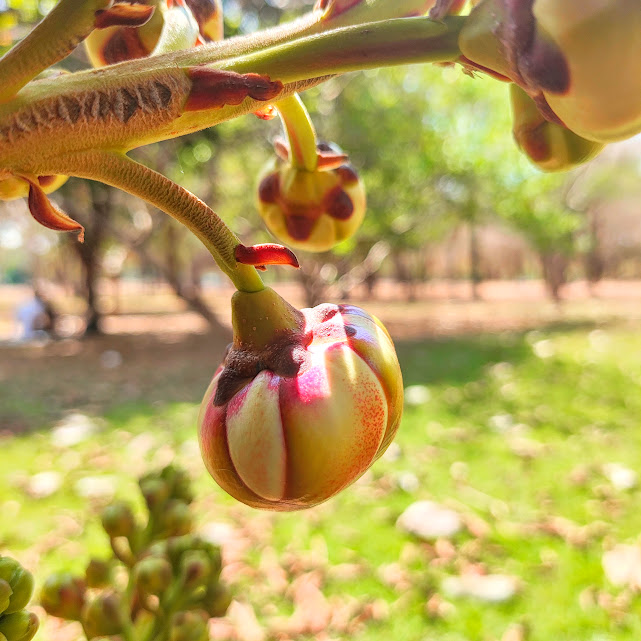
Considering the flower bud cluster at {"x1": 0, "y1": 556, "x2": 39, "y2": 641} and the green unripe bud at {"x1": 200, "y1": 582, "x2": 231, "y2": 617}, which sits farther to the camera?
the green unripe bud at {"x1": 200, "y1": 582, "x2": 231, "y2": 617}

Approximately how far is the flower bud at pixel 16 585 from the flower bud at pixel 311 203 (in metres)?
0.31

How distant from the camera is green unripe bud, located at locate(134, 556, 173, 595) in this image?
1.74 ft

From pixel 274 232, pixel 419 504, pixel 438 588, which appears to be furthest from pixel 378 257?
pixel 274 232

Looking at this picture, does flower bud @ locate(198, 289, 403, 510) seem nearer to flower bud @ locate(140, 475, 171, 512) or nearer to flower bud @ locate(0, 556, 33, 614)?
flower bud @ locate(0, 556, 33, 614)

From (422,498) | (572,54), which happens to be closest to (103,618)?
(572,54)

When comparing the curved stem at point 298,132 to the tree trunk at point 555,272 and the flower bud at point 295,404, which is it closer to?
the flower bud at point 295,404

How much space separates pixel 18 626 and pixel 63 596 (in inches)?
7.5

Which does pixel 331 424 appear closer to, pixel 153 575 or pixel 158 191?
pixel 158 191

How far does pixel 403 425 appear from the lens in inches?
126

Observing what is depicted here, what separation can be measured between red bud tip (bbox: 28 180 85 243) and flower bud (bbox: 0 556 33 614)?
20cm

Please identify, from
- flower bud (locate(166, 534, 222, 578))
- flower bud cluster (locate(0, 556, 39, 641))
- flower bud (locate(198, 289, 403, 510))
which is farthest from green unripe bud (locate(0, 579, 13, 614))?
flower bud (locate(166, 534, 222, 578))

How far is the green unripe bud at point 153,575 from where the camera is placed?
531 millimetres

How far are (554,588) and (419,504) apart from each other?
22.5 inches

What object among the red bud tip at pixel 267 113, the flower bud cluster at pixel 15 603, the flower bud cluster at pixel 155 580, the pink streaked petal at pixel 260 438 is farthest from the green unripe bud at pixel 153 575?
the red bud tip at pixel 267 113
